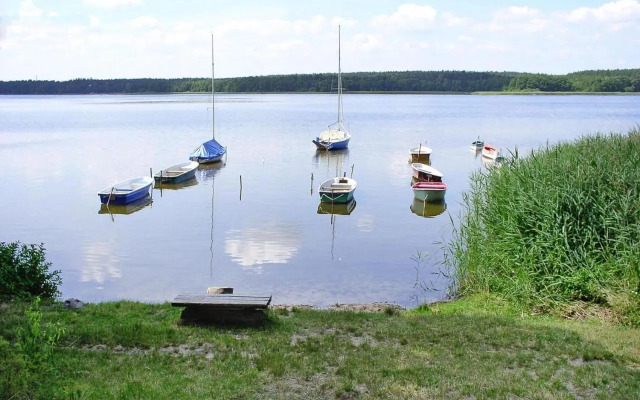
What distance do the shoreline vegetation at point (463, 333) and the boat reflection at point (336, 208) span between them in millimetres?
13175

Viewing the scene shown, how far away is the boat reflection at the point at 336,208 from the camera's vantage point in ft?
92.9

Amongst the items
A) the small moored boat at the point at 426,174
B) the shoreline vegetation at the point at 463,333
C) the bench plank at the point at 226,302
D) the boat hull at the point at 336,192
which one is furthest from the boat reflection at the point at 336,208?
the bench plank at the point at 226,302

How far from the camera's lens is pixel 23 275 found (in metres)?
11.6

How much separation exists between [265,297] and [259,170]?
33.4 metres

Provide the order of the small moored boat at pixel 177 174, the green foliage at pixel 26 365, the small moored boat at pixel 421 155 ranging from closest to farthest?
the green foliage at pixel 26 365 < the small moored boat at pixel 177 174 < the small moored boat at pixel 421 155

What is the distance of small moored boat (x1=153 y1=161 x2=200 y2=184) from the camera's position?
36719mm

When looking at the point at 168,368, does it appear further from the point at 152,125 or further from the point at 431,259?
the point at 152,125

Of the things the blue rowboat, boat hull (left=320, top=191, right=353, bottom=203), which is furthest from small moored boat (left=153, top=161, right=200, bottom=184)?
boat hull (left=320, top=191, right=353, bottom=203)

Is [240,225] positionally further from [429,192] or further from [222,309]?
[222,309]

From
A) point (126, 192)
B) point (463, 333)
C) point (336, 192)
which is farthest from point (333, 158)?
point (463, 333)

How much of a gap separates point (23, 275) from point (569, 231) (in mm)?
9406

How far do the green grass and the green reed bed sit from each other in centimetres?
110

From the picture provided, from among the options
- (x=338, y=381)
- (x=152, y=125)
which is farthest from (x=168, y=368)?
(x=152, y=125)

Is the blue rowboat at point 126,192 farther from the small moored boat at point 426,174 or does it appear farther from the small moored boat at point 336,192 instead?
the small moored boat at point 426,174
